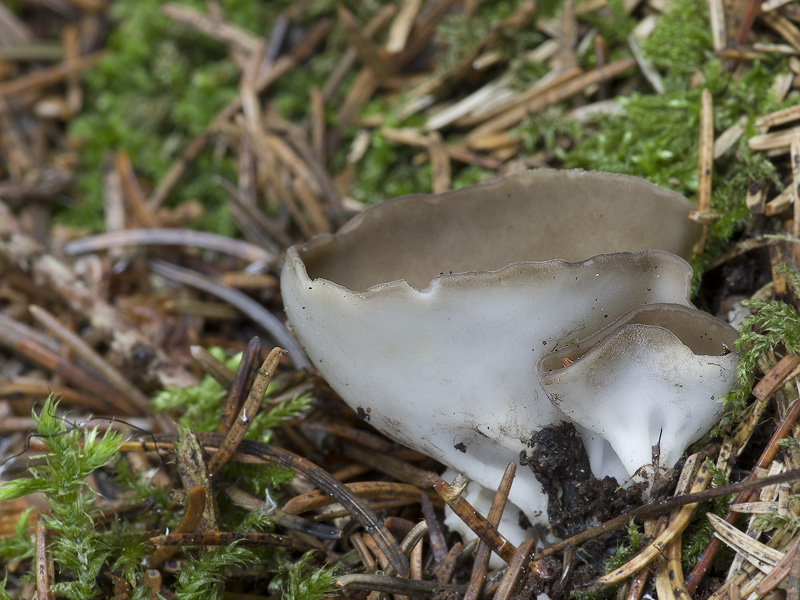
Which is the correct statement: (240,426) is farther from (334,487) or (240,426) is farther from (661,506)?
(661,506)

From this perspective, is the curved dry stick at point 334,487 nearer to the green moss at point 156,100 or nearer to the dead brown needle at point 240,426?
the dead brown needle at point 240,426

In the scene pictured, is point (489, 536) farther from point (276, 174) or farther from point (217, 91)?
point (217, 91)

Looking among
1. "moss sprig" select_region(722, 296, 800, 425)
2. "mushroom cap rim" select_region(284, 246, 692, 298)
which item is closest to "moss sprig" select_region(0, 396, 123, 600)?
"mushroom cap rim" select_region(284, 246, 692, 298)

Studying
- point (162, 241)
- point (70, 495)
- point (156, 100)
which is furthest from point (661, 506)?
point (156, 100)

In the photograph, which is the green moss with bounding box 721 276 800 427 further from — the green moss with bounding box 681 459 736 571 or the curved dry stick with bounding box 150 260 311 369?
the curved dry stick with bounding box 150 260 311 369

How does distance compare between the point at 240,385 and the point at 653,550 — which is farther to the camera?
the point at 240,385

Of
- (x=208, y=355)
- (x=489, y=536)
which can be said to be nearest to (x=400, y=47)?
(x=208, y=355)
